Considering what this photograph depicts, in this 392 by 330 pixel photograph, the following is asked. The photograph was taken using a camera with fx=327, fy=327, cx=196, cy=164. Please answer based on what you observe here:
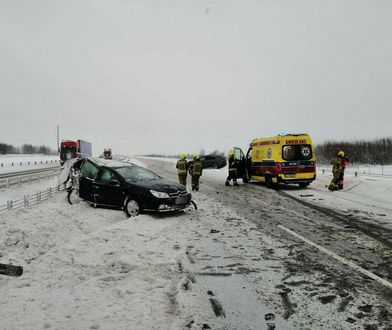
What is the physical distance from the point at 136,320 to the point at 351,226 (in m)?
6.24

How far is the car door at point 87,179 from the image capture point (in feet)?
34.1

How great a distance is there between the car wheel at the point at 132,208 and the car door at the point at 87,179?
1.81m

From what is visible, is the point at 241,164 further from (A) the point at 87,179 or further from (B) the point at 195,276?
(B) the point at 195,276

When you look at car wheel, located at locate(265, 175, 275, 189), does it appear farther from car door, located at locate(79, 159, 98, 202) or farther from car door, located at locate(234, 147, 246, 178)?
car door, located at locate(79, 159, 98, 202)

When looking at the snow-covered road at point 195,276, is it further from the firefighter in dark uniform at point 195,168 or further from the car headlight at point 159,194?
the firefighter in dark uniform at point 195,168

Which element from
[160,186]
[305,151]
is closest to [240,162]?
[305,151]

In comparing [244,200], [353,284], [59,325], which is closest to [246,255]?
[353,284]

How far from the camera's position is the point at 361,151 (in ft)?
210

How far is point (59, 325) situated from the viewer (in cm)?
335

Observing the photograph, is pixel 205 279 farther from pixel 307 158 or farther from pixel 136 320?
pixel 307 158

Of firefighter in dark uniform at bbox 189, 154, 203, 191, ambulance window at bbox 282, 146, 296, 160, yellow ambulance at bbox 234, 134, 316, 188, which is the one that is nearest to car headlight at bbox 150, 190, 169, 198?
firefighter in dark uniform at bbox 189, 154, 203, 191

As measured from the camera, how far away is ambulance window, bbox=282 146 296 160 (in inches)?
610

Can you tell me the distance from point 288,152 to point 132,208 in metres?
9.16

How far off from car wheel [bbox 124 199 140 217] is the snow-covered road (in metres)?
0.69
